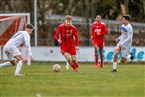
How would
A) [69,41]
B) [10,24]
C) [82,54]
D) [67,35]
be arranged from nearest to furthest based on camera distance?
[67,35], [69,41], [10,24], [82,54]

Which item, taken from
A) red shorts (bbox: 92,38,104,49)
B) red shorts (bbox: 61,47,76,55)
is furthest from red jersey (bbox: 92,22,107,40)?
red shorts (bbox: 61,47,76,55)

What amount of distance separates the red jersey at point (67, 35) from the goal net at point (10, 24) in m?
11.5

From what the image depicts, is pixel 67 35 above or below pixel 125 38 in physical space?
above

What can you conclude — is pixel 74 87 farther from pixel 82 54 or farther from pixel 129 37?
pixel 82 54

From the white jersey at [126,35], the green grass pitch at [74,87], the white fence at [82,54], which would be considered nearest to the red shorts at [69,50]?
the white jersey at [126,35]

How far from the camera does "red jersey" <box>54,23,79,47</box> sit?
2369 centimetres

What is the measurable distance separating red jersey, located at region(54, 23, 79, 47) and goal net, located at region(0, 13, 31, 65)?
11.5m

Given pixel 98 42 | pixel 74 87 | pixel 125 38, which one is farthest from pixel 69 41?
pixel 74 87

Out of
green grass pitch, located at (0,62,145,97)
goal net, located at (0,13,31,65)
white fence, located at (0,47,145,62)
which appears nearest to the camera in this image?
green grass pitch, located at (0,62,145,97)

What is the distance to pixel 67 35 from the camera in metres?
23.9

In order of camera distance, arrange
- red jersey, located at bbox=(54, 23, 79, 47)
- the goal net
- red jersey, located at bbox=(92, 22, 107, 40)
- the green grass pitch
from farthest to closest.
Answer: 1. the goal net
2. red jersey, located at bbox=(92, 22, 107, 40)
3. red jersey, located at bbox=(54, 23, 79, 47)
4. the green grass pitch

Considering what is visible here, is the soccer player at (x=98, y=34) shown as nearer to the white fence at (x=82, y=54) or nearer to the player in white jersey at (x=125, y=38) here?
the player in white jersey at (x=125, y=38)

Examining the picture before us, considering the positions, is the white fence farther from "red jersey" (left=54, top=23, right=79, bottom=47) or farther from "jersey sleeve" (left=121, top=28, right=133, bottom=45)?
"jersey sleeve" (left=121, top=28, right=133, bottom=45)

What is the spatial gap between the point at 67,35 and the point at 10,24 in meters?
12.1
